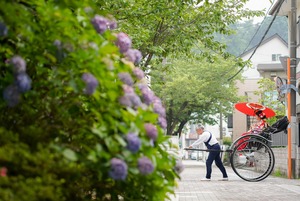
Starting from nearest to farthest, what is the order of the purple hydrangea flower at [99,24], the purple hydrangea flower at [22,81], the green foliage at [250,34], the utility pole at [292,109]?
1. the purple hydrangea flower at [22,81]
2. the purple hydrangea flower at [99,24]
3. the utility pole at [292,109]
4. the green foliage at [250,34]

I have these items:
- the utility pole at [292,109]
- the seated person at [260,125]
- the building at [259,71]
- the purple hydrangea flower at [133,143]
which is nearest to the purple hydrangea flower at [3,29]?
the purple hydrangea flower at [133,143]

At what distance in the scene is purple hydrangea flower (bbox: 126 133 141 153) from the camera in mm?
3363

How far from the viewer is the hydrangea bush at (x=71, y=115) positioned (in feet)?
10.7

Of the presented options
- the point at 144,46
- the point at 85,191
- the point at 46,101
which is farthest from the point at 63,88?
the point at 144,46

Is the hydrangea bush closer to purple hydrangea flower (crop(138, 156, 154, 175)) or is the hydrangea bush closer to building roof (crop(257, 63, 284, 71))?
purple hydrangea flower (crop(138, 156, 154, 175))

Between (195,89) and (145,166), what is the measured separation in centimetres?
4760

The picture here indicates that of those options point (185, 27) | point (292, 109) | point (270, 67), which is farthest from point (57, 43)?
point (270, 67)

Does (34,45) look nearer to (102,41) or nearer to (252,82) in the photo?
(102,41)

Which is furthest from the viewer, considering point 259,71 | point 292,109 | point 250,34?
point 250,34

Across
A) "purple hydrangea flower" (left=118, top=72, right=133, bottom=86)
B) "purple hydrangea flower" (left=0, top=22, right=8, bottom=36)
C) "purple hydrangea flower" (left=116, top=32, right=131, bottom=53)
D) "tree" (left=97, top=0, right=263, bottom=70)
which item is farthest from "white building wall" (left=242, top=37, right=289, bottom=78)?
"purple hydrangea flower" (left=0, top=22, right=8, bottom=36)

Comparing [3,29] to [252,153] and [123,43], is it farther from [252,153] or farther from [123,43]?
[252,153]

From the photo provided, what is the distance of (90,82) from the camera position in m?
3.48

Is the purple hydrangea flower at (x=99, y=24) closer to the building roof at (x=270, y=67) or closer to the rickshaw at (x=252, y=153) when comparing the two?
the rickshaw at (x=252, y=153)

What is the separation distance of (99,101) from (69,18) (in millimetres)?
515
